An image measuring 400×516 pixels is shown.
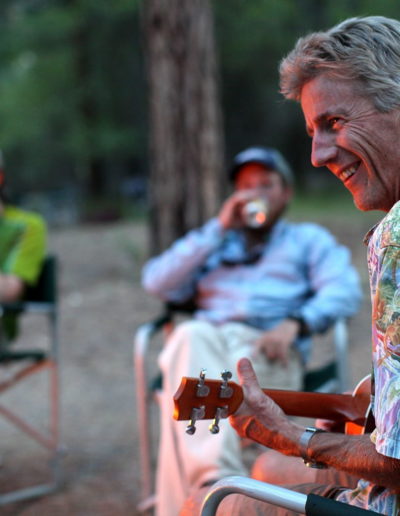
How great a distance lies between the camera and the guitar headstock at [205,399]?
1.44 meters

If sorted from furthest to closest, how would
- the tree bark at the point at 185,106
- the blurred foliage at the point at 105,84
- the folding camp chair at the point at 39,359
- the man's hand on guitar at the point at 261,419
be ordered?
the blurred foliage at the point at 105,84, the tree bark at the point at 185,106, the folding camp chair at the point at 39,359, the man's hand on guitar at the point at 261,419

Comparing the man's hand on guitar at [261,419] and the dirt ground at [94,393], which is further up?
the man's hand on guitar at [261,419]

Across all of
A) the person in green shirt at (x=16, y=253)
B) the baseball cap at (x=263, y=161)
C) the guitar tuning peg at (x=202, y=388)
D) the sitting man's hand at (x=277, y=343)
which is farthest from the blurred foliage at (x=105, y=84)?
the guitar tuning peg at (x=202, y=388)

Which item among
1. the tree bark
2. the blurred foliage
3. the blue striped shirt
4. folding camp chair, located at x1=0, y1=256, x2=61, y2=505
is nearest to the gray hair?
the blue striped shirt

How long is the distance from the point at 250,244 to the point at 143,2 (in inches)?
157

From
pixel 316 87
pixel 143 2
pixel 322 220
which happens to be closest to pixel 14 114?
pixel 322 220

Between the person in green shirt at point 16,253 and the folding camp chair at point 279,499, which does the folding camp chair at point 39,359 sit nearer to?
the person in green shirt at point 16,253

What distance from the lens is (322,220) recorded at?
44.7 feet

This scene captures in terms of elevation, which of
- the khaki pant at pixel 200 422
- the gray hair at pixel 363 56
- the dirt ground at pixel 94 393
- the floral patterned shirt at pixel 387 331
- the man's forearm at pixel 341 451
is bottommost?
the dirt ground at pixel 94 393

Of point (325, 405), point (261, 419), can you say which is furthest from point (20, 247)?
point (261, 419)

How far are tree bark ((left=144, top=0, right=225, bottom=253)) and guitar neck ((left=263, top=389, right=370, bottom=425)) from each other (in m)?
4.79

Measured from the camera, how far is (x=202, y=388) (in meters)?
1.46

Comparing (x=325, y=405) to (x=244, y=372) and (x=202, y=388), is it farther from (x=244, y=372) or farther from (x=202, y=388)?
(x=202, y=388)

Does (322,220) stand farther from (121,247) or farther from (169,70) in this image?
(169,70)
